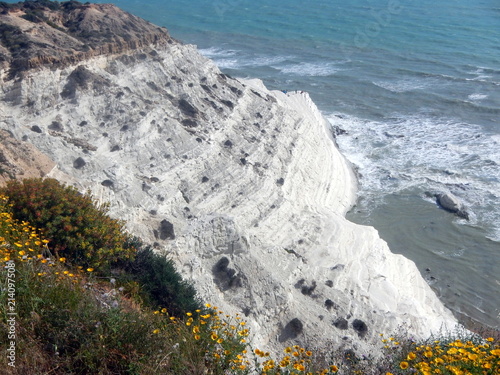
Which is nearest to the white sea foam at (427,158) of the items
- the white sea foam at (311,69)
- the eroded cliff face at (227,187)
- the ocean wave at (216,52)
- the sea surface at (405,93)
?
the sea surface at (405,93)

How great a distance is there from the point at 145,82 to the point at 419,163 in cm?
2090

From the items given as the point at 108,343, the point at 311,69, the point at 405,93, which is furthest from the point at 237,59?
the point at 108,343

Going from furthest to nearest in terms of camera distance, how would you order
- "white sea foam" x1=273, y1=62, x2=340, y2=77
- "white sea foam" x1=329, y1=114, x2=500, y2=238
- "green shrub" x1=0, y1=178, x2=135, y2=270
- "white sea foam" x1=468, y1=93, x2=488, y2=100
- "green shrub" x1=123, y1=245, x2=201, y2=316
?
"white sea foam" x1=273, y1=62, x2=340, y2=77, "white sea foam" x1=468, y1=93, x2=488, y2=100, "white sea foam" x1=329, y1=114, x2=500, y2=238, "green shrub" x1=123, y1=245, x2=201, y2=316, "green shrub" x1=0, y1=178, x2=135, y2=270

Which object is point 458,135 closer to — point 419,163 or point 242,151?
point 419,163

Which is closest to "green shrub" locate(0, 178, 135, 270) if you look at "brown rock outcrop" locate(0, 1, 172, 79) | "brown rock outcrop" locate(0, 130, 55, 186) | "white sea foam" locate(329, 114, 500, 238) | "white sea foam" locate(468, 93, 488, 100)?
"brown rock outcrop" locate(0, 130, 55, 186)

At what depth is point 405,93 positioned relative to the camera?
48781mm

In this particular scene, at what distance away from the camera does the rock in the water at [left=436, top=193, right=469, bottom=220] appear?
29594mm

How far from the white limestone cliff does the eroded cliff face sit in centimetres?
7

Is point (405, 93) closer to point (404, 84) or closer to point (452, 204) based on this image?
point (404, 84)

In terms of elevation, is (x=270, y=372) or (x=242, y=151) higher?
(x=270, y=372)

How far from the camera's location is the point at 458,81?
50.9 meters

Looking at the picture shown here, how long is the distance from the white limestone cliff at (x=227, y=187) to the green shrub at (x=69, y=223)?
4072mm

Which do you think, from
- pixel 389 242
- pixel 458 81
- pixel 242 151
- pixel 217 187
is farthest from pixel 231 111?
pixel 458 81

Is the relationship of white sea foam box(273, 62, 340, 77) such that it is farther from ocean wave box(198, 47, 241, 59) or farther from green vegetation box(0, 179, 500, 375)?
green vegetation box(0, 179, 500, 375)
